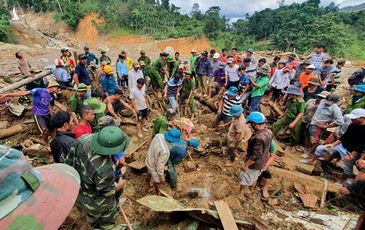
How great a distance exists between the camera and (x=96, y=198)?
3148 mm

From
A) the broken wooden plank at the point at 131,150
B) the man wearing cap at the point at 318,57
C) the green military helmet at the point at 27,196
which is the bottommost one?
the broken wooden plank at the point at 131,150

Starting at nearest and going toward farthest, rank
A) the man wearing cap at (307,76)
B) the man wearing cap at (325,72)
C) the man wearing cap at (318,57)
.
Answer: the man wearing cap at (307,76) < the man wearing cap at (325,72) < the man wearing cap at (318,57)

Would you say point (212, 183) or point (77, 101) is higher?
point (77, 101)

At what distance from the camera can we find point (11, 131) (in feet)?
21.8

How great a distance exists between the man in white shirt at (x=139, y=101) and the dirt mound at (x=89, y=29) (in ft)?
95.8

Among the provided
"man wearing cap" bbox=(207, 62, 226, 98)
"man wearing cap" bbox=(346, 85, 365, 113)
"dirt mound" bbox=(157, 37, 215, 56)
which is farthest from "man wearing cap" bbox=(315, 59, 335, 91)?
"dirt mound" bbox=(157, 37, 215, 56)

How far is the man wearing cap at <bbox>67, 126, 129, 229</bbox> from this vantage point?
2863 millimetres

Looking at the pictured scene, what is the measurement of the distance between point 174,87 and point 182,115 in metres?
1.15

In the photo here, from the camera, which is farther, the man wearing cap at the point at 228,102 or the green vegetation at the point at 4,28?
the green vegetation at the point at 4,28

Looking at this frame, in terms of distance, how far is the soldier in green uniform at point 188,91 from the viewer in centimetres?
786

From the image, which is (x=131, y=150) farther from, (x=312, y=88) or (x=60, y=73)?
(x=312, y=88)

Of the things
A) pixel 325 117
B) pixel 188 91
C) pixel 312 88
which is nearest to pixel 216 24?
pixel 188 91

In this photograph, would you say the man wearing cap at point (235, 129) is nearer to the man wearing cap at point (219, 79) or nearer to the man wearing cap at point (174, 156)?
the man wearing cap at point (174, 156)

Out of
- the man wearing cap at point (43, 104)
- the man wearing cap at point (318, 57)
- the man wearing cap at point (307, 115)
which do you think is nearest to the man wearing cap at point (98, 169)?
the man wearing cap at point (43, 104)
